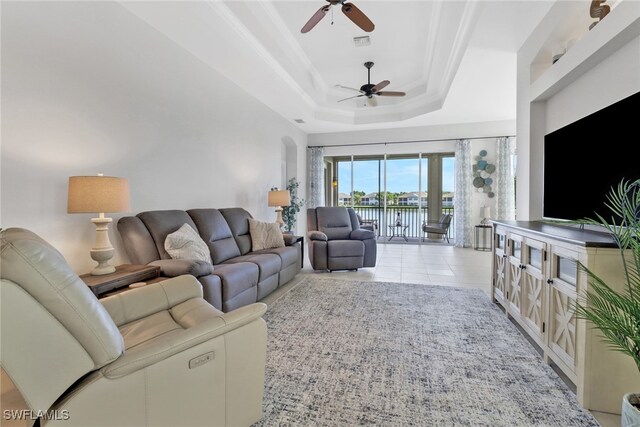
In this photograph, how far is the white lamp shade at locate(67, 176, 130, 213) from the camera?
201 centimetres

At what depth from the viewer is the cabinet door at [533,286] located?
2.06 m

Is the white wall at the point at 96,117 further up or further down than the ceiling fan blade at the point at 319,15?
further down

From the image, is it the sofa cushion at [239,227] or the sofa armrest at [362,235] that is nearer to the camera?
the sofa cushion at [239,227]

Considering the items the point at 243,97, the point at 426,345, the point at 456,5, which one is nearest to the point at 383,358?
the point at 426,345

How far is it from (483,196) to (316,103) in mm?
4409

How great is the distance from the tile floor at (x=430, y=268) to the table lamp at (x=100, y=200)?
9.14 ft

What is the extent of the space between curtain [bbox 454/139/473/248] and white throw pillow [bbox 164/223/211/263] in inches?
234

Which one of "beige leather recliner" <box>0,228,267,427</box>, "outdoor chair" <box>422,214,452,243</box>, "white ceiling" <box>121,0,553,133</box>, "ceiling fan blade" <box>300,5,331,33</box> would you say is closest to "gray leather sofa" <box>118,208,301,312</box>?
"beige leather recliner" <box>0,228,267,427</box>

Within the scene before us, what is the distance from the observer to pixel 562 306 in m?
1.83

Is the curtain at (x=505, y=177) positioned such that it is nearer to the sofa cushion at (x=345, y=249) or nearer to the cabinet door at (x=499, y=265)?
the sofa cushion at (x=345, y=249)

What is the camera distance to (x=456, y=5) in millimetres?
3035

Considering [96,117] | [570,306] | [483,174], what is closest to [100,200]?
[96,117]

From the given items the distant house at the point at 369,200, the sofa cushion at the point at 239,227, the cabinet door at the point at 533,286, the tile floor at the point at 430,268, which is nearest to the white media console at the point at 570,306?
the cabinet door at the point at 533,286

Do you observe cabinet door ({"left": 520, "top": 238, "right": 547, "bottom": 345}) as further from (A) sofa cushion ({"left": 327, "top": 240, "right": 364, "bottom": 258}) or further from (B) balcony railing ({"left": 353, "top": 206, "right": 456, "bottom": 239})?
(B) balcony railing ({"left": 353, "top": 206, "right": 456, "bottom": 239})
